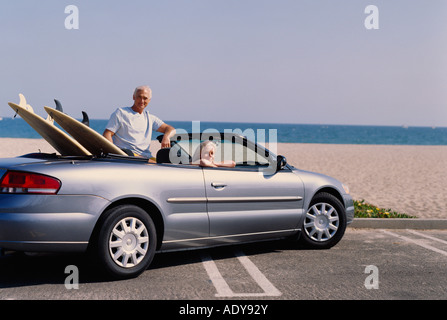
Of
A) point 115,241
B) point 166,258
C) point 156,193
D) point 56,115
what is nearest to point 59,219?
point 115,241

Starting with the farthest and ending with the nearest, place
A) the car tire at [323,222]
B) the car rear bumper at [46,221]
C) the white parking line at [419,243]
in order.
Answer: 1. the white parking line at [419,243]
2. the car tire at [323,222]
3. the car rear bumper at [46,221]

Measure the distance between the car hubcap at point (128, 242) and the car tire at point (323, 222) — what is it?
228cm

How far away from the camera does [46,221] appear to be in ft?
15.2

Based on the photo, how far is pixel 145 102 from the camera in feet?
21.7

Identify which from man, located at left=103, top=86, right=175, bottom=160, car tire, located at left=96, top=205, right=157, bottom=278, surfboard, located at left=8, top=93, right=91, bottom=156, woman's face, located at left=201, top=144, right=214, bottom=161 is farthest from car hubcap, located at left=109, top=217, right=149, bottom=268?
man, located at left=103, top=86, right=175, bottom=160

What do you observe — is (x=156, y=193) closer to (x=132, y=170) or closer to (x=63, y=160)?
(x=132, y=170)

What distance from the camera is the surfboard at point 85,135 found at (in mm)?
5367

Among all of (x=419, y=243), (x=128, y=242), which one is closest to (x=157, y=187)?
(x=128, y=242)

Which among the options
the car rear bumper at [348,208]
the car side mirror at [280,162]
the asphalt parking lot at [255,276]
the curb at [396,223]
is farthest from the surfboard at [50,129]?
the curb at [396,223]

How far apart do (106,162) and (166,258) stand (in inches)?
65.7

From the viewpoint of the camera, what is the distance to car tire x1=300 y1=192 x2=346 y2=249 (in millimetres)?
6727

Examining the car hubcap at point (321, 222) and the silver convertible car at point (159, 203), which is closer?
the silver convertible car at point (159, 203)

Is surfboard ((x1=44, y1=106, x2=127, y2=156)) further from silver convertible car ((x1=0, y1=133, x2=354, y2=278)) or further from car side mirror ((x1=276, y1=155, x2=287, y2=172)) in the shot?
car side mirror ((x1=276, y1=155, x2=287, y2=172))

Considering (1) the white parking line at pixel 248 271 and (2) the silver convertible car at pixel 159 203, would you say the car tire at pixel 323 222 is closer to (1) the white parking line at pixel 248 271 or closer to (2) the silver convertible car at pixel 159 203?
(2) the silver convertible car at pixel 159 203
